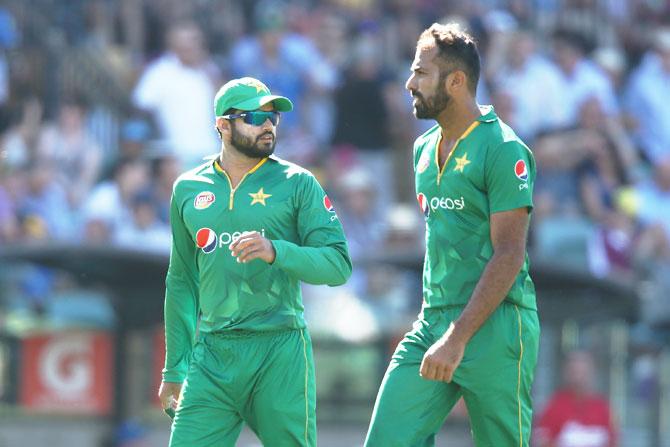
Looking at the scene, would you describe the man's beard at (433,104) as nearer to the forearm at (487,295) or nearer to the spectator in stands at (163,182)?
the forearm at (487,295)

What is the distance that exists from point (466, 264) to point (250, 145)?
42.0 inches

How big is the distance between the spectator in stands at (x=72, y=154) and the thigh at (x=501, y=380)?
321 inches

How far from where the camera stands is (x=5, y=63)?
52.5 ft

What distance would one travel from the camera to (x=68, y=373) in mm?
13680

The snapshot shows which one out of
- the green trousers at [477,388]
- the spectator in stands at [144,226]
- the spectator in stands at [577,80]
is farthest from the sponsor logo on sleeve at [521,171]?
the spectator in stands at [577,80]

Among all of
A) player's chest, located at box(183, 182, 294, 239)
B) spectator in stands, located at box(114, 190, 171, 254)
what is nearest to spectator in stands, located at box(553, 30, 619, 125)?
spectator in stands, located at box(114, 190, 171, 254)

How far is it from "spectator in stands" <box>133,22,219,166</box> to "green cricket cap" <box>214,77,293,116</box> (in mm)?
7844

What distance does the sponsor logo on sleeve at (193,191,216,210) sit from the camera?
7129mm

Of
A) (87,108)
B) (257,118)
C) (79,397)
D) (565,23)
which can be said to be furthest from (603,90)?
(257,118)

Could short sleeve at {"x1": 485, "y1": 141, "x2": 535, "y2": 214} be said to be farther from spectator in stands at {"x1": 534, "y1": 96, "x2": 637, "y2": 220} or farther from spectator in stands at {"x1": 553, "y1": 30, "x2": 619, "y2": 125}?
spectator in stands at {"x1": 553, "y1": 30, "x2": 619, "y2": 125}

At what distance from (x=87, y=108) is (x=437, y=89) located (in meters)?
9.55

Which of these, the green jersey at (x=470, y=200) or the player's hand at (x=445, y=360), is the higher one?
the green jersey at (x=470, y=200)

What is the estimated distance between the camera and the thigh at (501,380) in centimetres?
680

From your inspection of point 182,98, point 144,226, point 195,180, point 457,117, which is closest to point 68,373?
point 144,226
